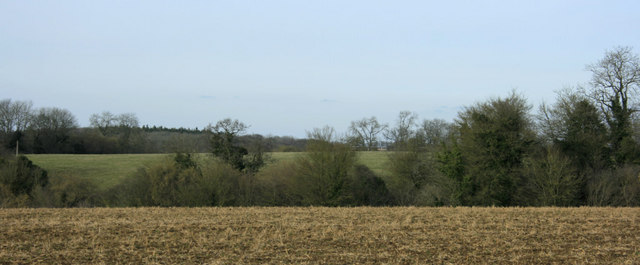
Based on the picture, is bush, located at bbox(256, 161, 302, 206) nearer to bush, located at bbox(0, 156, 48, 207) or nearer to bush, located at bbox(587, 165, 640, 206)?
bush, located at bbox(0, 156, 48, 207)

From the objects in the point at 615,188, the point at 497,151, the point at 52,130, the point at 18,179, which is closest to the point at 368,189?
the point at 497,151

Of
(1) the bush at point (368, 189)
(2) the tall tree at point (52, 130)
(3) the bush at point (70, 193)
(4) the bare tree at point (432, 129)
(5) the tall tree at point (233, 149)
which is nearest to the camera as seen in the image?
(3) the bush at point (70, 193)

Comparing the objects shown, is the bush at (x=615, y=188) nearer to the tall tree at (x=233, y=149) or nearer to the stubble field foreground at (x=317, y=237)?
the stubble field foreground at (x=317, y=237)

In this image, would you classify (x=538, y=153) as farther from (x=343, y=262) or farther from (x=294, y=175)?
(x=343, y=262)

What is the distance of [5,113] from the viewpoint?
67.6 meters

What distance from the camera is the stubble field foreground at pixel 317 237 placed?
9453 mm

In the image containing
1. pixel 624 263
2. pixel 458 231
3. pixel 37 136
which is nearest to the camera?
pixel 624 263

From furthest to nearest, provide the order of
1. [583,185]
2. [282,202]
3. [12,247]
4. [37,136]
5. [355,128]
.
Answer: [37,136], [355,128], [282,202], [583,185], [12,247]

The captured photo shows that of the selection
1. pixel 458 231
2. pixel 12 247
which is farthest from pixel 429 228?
pixel 12 247

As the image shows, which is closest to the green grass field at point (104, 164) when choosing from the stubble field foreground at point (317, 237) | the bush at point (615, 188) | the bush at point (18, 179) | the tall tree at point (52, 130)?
the bush at point (18, 179)

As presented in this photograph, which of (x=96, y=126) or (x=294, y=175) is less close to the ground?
(x=96, y=126)

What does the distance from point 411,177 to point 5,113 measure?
58545 mm

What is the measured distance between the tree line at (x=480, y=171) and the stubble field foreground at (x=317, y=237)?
14.0 m

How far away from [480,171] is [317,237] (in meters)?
20.9
